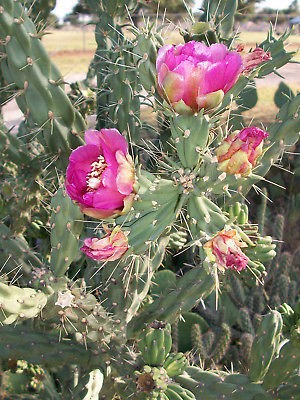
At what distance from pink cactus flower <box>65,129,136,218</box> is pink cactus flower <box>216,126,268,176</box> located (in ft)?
0.66

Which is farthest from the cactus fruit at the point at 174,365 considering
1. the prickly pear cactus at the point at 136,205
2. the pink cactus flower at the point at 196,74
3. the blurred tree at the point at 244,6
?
the blurred tree at the point at 244,6

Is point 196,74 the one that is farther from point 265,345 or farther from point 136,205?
point 265,345

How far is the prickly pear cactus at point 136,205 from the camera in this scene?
1.13 m

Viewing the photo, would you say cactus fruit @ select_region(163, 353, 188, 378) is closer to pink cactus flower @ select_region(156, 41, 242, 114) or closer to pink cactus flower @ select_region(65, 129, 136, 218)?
pink cactus flower @ select_region(65, 129, 136, 218)

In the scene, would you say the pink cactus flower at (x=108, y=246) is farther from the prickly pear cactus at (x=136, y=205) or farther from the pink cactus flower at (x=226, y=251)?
the pink cactus flower at (x=226, y=251)

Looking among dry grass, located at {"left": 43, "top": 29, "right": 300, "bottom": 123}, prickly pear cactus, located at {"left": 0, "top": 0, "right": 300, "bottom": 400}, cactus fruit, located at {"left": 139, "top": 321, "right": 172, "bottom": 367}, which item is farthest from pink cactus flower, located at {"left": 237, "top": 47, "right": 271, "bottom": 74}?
cactus fruit, located at {"left": 139, "top": 321, "right": 172, "bottom": 367}

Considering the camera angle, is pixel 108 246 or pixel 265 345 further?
pixel 265 345

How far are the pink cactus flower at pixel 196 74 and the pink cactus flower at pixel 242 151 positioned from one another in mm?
86

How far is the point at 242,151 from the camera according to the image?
3.69ft

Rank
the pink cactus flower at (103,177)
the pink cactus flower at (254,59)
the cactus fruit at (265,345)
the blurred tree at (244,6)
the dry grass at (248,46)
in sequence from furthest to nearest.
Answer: the dry grass at (248,46) → the blurred tree at (244,6) → the cactus fruit at (265,345) → the pink cactus flower at (254,59) → the pink cactus flower at (103,177)

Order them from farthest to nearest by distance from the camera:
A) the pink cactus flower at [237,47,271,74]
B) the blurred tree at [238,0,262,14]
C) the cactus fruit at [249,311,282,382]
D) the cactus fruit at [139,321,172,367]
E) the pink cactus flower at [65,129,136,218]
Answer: the blurred tree at [238,0,262,14]
the cactus fruit at [249,311,282,382]
the cactus fruit at [139,321,172,367]
the pink cactus flower at [237,47,271,74]
the pink cactus flower at [65,129,136,218]

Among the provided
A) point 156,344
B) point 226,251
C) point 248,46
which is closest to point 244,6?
point 248,46

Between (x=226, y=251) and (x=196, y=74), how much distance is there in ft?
1.17

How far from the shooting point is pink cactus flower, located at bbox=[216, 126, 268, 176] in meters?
1.13
